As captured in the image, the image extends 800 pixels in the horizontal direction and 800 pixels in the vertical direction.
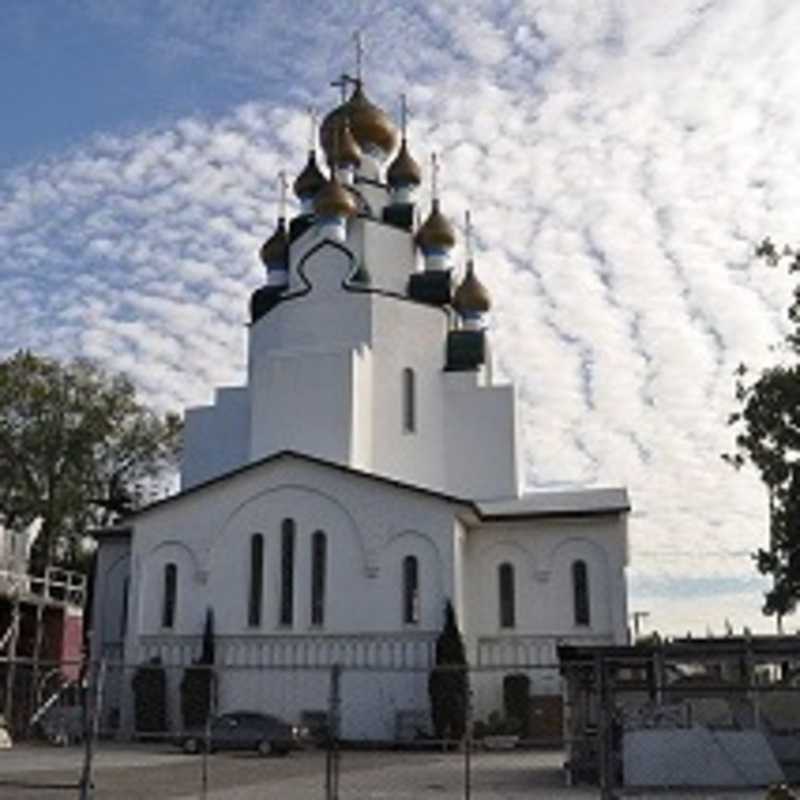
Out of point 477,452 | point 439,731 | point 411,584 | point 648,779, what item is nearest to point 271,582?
point 411,584

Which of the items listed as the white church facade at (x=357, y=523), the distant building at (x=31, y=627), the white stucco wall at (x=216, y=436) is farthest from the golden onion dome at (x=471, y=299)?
the distant building at (x=31, y=627)

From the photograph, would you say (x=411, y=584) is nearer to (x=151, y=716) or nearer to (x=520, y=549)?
(x=520, y=549)

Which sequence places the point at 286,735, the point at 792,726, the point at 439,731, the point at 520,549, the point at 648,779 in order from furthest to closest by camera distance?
the point at 520,549
the point at 439,731
the point at 286,735
the point at 792,726
the point at 648,779

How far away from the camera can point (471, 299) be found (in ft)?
140

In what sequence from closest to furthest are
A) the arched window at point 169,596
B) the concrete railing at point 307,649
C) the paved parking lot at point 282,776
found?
the paved parking lot at point 282,776, the concrete railing at point 307,649, the arched window at point 169,596

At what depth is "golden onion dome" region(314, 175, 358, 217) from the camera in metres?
41.0

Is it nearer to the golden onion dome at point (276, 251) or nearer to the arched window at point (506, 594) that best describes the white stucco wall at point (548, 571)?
the arched window at point (506, 594)

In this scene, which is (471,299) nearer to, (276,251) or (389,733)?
(276,251)

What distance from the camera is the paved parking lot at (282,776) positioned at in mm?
16766

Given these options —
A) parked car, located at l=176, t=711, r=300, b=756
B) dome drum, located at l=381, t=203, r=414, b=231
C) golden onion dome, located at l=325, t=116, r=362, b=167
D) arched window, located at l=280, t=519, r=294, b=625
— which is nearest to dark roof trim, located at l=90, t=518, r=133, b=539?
arched window, located at l=280, t=519, r=294, b=625

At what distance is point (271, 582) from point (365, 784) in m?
13.2

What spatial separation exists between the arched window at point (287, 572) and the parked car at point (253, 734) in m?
4.34

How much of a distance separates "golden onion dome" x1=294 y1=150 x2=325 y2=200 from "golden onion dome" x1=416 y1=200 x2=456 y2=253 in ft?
15.9

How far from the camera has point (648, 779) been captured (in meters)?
18.5
